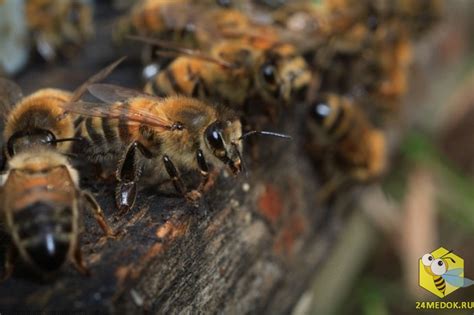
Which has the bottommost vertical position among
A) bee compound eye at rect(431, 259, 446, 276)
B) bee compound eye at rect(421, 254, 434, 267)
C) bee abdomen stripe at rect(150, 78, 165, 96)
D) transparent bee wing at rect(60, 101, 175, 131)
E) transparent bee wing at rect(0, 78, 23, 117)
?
bee compound eye at rect(431, 259, 446, 276)

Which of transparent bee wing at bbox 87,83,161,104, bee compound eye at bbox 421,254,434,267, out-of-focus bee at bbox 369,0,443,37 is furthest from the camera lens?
out-of-focus bee at bbox 369,0,443,37

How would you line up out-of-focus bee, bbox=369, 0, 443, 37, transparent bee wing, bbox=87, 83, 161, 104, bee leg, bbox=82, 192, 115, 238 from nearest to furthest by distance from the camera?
bee leg, bbox=82, 192, 115, 238, transparent bee wing, bbox=87, 83, 161, 104, out-of-focus bee, bbox=369, 0, 443, 37

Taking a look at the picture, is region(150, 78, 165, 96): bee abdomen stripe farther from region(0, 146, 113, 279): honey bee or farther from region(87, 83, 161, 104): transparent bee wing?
region(0, 146, 113, 279): honey bee

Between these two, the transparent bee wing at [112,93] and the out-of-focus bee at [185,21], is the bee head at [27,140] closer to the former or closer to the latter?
the transparent bee wing at [112,93]

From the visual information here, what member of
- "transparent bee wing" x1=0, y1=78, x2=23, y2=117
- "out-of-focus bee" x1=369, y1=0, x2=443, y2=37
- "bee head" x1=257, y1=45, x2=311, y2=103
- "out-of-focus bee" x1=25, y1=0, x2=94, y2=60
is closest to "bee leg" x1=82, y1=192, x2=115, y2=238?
"transparent bee wing" x1=0, y1=78, x2=23, y2=117

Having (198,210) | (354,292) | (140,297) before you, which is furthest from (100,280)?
(354,292)

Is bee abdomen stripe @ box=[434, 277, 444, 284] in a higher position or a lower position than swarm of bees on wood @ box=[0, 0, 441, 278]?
lower

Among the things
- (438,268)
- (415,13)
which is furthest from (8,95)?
(415,13)
